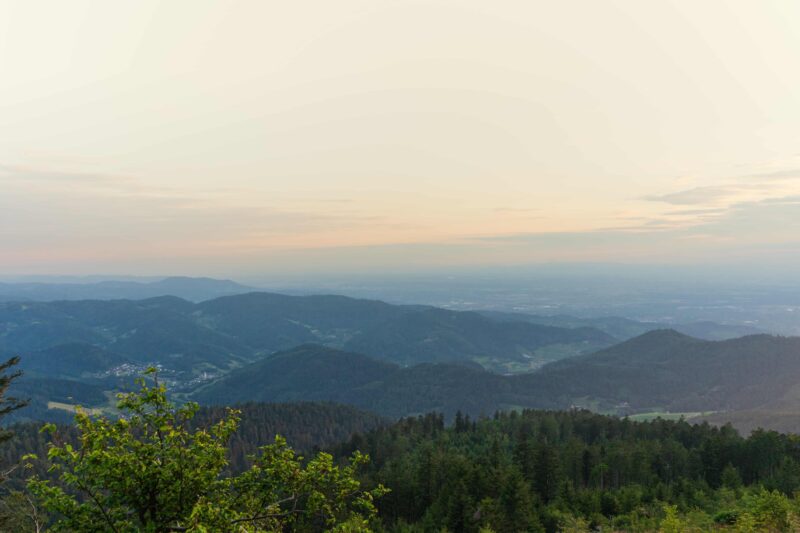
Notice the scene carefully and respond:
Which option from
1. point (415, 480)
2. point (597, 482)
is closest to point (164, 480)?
point (415, 480)

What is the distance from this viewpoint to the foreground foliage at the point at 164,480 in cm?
1297

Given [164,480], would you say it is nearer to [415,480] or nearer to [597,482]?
[415,480]

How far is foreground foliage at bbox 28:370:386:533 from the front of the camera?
13.0 meters

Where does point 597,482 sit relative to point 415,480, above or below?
below

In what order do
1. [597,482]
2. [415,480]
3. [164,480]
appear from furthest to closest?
[597,482] → [415,480] → [164,480]

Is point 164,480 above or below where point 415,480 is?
above

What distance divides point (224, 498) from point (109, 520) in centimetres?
327

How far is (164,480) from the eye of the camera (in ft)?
44.7

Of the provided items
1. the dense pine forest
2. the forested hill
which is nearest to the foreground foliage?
the dense pine forest

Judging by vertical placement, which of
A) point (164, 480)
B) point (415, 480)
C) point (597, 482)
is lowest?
point (597, 482)

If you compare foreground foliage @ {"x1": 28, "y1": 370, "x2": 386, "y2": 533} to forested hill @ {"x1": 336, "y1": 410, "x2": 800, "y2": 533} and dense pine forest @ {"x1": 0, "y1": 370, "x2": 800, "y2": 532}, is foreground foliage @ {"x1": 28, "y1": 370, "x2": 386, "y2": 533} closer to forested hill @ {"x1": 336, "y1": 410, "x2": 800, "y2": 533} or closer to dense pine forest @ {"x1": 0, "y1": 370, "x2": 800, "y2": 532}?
dense pine forest @ {"x1": 0, "y1": 370, "x2": 800, "y2": 532}

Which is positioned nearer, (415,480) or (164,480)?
(164,480)

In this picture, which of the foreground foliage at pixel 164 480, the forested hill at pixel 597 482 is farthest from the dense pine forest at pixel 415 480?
the forested hill at pixel 597 482

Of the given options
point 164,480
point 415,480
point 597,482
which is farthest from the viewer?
point 597,482
